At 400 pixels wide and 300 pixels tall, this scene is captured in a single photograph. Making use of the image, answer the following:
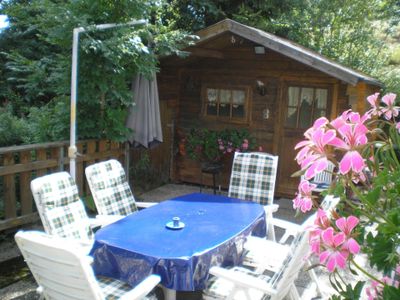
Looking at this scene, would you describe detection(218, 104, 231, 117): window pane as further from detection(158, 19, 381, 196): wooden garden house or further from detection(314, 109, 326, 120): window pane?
detection(314, 109, 326, 120): window pane

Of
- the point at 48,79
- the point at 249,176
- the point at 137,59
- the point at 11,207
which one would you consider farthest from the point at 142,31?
the point at 11,207

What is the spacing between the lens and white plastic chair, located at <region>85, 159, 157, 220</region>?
156 inches

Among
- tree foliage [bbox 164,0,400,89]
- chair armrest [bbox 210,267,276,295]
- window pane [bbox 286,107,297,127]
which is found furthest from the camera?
tree foliage [bbox 164,0,400,89]

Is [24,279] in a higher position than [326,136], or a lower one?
lower

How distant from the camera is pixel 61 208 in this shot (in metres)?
3.40

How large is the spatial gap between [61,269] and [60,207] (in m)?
1.29

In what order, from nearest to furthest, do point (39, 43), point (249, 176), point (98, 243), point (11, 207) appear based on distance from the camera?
point (98, 243) < point (11, 207) < point (249, 176) < point (39, 43)

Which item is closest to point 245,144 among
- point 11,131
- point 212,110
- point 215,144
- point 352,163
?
point 215,144

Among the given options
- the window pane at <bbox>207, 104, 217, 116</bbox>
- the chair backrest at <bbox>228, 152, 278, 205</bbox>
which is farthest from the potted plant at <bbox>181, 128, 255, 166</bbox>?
the chair backrest at <bbox>228, 152, 278, 205</bbox>

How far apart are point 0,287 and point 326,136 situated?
11.7 feet

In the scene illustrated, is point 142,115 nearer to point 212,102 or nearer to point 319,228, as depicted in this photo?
point 212,102

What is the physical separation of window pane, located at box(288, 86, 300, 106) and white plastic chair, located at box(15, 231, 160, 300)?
5047 mm

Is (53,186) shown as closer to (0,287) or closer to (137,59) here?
(0,287)

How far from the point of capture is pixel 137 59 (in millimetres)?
5418
